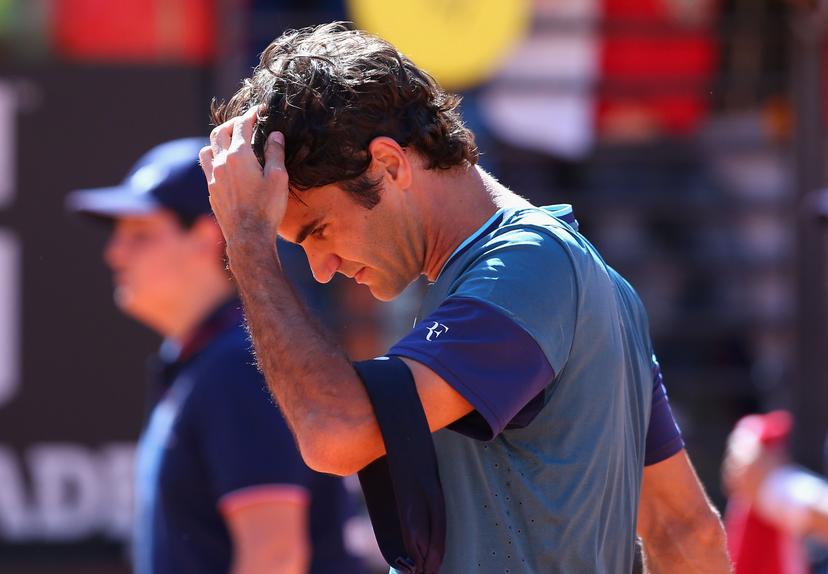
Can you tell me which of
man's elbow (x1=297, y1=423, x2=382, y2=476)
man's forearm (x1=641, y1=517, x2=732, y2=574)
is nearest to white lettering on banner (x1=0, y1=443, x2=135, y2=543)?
man's forearm (x1=641, y1=517, x2=732, y2=574)

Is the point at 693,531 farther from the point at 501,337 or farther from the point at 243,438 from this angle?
the point at 243,438

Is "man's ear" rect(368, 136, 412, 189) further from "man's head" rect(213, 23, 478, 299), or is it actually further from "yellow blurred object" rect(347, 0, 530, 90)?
"yellow blurred object" rect(347, 0, 530, 90)

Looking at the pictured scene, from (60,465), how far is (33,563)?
0.44 m

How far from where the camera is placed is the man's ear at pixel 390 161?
6.34 ft

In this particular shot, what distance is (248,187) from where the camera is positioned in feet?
6.28

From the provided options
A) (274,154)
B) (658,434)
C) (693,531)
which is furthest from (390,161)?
(693,531)

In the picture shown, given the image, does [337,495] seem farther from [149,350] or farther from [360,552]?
[149,350]

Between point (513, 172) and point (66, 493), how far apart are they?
250cm

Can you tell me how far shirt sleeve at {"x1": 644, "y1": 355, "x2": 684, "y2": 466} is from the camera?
86.7 inches

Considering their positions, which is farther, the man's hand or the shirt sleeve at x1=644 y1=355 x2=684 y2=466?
the shirt sleeve at x1=644 y1=355 x2=684 y2=466

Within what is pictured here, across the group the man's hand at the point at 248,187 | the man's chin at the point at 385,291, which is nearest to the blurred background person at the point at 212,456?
the man's chin at the point at 385,291

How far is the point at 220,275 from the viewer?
3.47 meters

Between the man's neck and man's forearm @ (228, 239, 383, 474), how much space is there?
27 cm

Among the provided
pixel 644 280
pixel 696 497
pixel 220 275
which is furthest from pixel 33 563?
pixel 696 497
